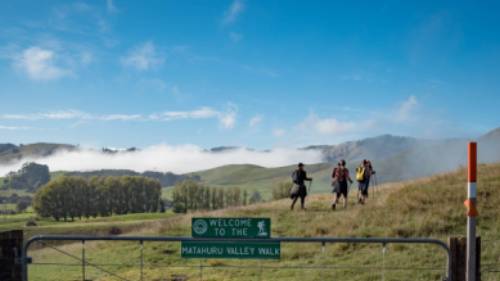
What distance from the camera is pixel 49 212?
161 m

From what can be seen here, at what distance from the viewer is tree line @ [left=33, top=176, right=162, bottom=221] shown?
6393 inches

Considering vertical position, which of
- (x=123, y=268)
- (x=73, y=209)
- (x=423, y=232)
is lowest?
(x=73, y=209)

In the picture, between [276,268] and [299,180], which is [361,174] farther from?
[276,268]

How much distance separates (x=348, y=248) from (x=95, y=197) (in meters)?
176

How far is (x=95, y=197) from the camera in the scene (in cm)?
18375

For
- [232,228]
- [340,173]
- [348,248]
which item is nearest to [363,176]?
[340,173]

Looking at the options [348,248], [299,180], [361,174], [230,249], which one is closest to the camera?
[230,249]

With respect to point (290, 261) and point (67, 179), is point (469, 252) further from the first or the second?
point (67, 179)

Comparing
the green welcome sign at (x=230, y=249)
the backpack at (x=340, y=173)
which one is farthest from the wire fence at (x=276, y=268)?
the backpack at (x=340, y=173)

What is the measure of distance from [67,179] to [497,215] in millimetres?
167901

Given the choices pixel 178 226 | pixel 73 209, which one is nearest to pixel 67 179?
pixel 73 209

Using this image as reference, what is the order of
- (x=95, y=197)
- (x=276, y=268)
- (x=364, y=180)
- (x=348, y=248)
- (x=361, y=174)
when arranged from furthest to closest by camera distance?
(x=95, y=197) < (x=364, y=180) < (x=361, y=174) < (x=348, y=248) < (x=276, y=268)

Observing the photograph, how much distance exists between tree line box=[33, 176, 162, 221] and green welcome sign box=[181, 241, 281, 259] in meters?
163

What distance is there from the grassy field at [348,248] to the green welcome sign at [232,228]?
347 centimetres
